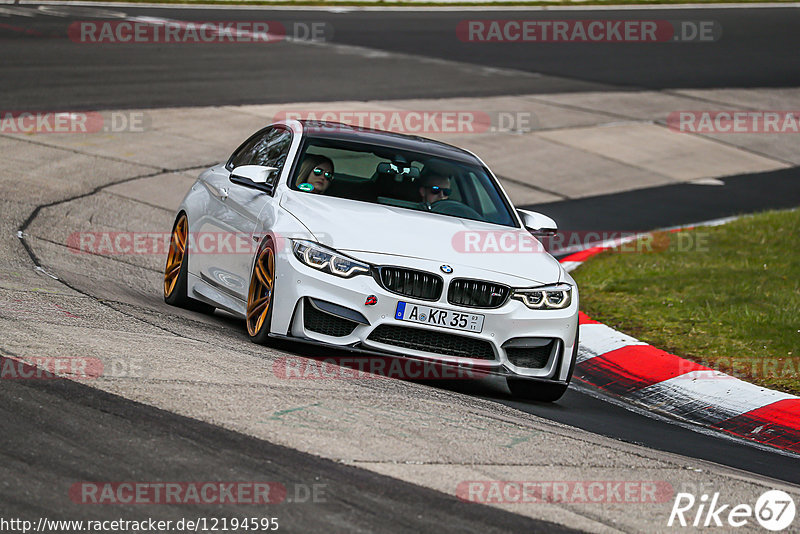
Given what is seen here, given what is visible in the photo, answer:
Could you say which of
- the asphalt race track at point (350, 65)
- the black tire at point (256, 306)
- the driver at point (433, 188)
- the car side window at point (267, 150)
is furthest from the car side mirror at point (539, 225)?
the asphalt race track at point (350, 65)

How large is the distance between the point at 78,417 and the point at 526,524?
197cm

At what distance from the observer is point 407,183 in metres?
8.35

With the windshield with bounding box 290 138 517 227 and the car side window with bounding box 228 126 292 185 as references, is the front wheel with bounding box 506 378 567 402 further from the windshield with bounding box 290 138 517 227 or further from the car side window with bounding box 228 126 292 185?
the car side window with bounding box 228 126 292 185

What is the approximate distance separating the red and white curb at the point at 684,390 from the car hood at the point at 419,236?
1.23m

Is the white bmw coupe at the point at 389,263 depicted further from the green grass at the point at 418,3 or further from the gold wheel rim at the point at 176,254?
the green grass at the point at 418,3

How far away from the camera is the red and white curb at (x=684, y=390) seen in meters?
7.54

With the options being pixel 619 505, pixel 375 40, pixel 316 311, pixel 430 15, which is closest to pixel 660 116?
pixel 375 40

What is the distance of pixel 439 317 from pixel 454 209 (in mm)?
1475

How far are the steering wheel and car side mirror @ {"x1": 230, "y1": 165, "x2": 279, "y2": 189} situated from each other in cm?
117

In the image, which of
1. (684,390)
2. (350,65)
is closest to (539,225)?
(684,390)

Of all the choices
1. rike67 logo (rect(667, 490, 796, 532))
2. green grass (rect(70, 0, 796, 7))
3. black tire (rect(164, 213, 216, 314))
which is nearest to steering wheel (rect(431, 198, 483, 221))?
black tire (rect(164, 213, 216, 314))

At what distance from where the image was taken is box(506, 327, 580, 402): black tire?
7516 millimetres

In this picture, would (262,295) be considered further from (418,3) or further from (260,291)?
(418,3)

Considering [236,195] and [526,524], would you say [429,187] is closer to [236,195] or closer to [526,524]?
[236,195]
